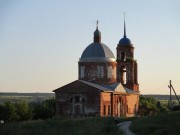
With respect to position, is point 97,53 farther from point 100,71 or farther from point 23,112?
point 23,112

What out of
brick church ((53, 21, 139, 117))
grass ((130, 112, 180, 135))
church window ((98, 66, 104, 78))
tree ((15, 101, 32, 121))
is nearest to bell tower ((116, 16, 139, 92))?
brick church ((53, 21, 139, 117))

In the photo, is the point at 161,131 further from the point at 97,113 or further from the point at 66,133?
the point at 97,113

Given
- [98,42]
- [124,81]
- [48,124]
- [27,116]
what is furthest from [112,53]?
[48,124]

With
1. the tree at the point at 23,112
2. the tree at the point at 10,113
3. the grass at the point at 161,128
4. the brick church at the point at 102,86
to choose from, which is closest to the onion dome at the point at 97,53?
the brick church at the point at 102,86

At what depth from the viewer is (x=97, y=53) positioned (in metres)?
49.7

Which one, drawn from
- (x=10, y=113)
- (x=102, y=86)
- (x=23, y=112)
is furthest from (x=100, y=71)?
(x=10, y=113)

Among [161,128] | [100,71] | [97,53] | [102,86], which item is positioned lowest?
[161,128]

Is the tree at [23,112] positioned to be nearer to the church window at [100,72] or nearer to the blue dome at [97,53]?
the church window at [100,72]

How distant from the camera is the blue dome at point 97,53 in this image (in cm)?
4931

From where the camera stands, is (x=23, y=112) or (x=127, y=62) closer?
(x=23, y=112)

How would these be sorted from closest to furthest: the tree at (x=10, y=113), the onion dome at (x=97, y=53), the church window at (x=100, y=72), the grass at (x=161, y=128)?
1. the grass at (x=161, y=128)
2. the tree at (x=10, y=113)
3. the church window at (x=100, y=72)
4. the onion dome at (x=97, y=53)

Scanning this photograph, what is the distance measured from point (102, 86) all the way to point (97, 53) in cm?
508

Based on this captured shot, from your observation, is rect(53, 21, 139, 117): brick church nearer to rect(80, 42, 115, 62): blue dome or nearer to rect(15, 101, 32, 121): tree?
rect(80, 42, 115, 62): blue dome

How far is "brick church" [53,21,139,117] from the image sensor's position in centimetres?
4325
